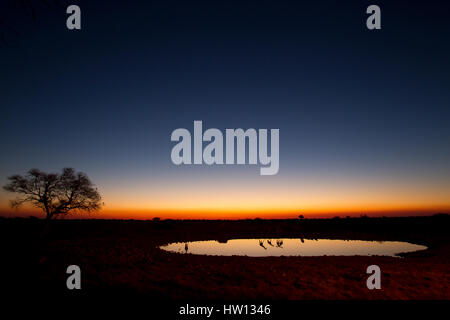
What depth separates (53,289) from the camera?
11.1 meters

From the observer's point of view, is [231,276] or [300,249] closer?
[231,276]

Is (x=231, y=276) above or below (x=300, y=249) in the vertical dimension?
above

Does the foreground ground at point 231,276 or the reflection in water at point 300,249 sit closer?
the foreground ground at point 231,276

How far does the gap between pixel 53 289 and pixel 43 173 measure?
1800 cm

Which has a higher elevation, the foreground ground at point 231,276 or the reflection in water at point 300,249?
the foreground ground at point 231,276

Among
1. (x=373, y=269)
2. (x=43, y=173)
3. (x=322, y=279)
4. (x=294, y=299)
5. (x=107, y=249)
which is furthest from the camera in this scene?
(x=43, y=173)

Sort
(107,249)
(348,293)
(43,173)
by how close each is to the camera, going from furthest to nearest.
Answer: (43,173) → (107,249) → (348,293)

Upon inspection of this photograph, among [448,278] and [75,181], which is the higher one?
[75,181]

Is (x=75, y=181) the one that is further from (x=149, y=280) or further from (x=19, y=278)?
(x=149, y=280)

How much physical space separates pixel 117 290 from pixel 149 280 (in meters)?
1.72

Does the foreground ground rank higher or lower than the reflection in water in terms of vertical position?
higher

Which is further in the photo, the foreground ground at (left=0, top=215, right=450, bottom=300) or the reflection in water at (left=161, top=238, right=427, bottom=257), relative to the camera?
the reflection in water at (left=161, top=238, right=427, bottom=257)
